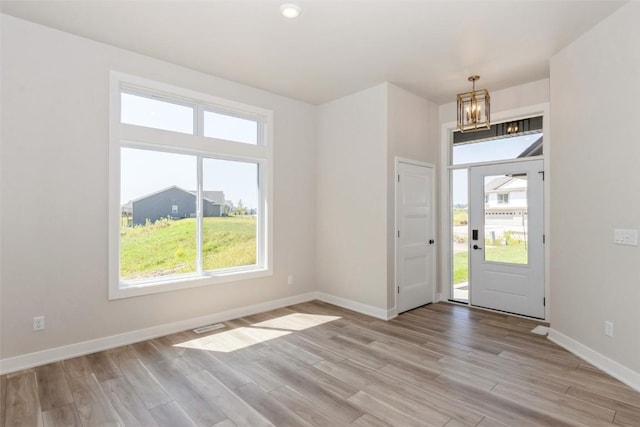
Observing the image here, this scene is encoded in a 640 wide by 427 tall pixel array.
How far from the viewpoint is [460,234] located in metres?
5.29

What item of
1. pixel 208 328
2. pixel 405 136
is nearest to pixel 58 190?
pixel 208 328

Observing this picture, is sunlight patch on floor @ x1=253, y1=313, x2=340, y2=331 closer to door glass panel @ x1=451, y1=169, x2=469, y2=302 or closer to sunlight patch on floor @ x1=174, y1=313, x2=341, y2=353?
sunlight patch on floor @ x1=174, y1=313, x2=341, y2=353

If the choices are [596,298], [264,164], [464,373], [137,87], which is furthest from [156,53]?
[596,298]

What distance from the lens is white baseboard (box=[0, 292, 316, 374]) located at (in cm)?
303

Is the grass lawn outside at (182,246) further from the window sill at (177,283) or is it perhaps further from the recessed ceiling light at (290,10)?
the recessed ceiling light at (290,10)

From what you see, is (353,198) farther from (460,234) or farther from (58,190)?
(58,190)

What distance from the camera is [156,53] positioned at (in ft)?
12.2

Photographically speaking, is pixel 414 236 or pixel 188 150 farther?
pixel 414 236

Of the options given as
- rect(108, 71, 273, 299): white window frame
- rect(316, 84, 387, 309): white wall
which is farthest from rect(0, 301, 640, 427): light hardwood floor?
rect(316, 84, 387, 309): white wall

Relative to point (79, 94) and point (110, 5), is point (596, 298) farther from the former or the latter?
point (79, 94)

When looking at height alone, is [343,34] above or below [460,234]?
above

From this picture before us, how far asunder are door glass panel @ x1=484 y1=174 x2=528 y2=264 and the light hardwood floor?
3.72ft

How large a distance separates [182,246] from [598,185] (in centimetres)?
449

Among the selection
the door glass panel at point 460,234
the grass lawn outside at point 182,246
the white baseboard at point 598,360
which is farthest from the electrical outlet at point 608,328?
the grass lawn outside at point 182,246
